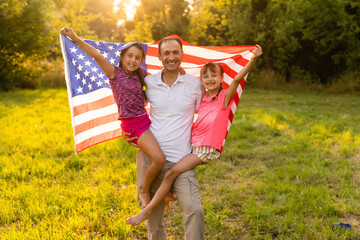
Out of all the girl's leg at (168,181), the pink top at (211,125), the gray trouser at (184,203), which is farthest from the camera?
the pink top at (211,125)

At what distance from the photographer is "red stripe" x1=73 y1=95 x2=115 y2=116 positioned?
3.79m

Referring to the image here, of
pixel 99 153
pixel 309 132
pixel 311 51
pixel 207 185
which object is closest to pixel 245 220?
pixel 207 185

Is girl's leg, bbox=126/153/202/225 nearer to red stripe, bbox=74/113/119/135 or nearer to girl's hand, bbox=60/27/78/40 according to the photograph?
red stripe, bbox=74/113/119/135

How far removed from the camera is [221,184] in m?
4.80

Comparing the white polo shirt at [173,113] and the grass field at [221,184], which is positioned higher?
the white polo shirt at [173,113]

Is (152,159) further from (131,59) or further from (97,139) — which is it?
(97,139)

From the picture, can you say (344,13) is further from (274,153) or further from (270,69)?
(274,153)

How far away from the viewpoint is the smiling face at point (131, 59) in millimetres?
3154

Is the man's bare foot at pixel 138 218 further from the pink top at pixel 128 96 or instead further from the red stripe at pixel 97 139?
the red stripe at pixel 97 139

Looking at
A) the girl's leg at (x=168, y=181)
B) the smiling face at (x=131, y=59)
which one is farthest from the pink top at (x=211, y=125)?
the smiling face at (x=131, y=59)

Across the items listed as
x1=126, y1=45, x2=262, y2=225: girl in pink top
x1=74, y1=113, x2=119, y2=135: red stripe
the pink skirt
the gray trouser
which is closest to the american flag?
x1=74, y1=113, x2=119, y2=135: red stripe

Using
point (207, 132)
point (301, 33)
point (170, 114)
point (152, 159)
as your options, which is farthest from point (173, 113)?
point (301, 33)

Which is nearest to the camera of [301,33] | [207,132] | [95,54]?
[207,132]

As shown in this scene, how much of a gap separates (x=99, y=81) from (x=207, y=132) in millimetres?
1650
